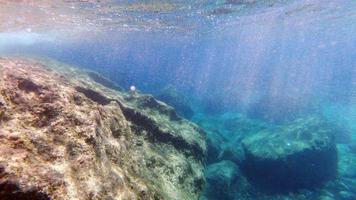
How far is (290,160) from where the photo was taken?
14.2 metres

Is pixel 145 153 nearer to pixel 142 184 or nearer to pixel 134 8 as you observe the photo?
pixel 142 184

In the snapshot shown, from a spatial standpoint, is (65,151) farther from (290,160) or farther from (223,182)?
(290,160)

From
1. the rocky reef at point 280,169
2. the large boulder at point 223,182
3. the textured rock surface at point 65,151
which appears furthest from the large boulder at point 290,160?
the textured rock surface at point 65,151

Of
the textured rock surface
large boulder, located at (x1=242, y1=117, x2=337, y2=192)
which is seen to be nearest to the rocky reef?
large boulder, located at (x1=242, y1=117, x2=337, y2=192)

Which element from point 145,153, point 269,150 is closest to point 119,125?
point 145,153

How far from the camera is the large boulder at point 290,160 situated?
14312 millimetres

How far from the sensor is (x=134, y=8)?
22.0 m

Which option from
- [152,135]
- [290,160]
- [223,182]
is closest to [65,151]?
[152,135]

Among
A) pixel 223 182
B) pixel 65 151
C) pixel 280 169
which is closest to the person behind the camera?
pixel 65 151

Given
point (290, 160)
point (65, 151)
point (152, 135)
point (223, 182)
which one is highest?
point (65, 151)

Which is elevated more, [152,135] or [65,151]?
[65,151]

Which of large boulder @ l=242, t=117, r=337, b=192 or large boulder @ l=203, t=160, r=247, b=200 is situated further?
large boulder @ l=242, t=117, r=337, b=192

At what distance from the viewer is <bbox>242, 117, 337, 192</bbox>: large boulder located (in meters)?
14.3

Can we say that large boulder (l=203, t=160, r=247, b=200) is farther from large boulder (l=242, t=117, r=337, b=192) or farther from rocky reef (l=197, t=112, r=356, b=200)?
large boulder (l=242, t=117, r=337, b=192)
